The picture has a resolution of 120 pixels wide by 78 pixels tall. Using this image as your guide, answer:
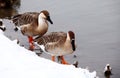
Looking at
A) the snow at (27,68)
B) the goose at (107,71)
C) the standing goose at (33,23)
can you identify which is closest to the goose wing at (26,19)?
the standing goose at (33,23)

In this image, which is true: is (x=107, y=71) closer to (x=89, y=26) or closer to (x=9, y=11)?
(x=89, y=26)

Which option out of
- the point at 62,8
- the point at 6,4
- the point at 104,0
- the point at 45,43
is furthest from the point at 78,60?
the point at 6,4

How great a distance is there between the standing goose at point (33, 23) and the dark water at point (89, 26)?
111cm

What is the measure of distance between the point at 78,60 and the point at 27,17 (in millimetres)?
2956

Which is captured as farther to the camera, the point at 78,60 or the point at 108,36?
the point at 108,36

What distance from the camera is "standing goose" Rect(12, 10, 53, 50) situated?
1594 centimetres

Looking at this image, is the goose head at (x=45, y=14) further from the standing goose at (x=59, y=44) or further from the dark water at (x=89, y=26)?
the standing goose at (x=59, y=44)

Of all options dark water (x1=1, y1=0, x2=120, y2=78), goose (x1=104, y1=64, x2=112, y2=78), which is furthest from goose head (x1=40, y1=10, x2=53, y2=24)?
goose (x1=104, y1=64, x2=112, y2=78)

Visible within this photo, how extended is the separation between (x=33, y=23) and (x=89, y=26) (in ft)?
24.6

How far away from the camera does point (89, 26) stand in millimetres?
23234

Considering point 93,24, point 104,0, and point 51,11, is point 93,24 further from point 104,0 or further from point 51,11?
point 104,0

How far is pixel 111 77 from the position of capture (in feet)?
52.5

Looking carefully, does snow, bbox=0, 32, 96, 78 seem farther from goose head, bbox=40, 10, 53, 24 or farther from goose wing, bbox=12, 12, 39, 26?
goose wing, bbox=12, 12, 39, 26

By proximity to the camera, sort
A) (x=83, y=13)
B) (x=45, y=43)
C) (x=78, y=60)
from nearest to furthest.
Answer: (x=45, y=43)
(x=78, y=60)
(x=83, y=13)
